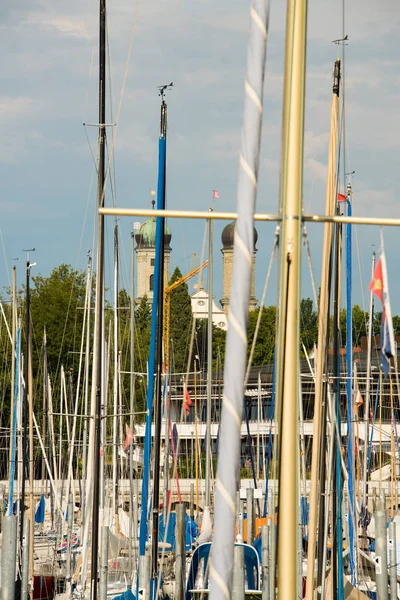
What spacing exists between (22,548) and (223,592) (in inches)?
510

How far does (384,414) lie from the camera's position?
5322cm

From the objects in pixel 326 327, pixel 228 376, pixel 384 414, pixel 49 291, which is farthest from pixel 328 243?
pixel 49 291

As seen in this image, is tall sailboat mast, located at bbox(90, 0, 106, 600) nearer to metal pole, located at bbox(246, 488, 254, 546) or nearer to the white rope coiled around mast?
the white rope coiled around mast

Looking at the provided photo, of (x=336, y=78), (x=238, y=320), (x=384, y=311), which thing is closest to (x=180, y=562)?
(x=336, y=78)

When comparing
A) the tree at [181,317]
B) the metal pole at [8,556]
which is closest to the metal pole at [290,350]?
the metal pole at [8,556]

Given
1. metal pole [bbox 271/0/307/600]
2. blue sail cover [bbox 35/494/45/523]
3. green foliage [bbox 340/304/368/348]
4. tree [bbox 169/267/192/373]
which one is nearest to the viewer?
metal pole [bbox 271/0/307/600]

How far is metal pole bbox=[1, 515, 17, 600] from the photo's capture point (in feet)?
42.9

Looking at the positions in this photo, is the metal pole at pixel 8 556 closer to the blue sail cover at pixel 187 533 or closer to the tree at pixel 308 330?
the tree at pixel 308 330

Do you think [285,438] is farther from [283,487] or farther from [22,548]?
[22,548]

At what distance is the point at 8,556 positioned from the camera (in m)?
13.1

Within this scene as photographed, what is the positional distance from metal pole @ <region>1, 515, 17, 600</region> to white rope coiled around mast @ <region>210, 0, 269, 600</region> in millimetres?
8317

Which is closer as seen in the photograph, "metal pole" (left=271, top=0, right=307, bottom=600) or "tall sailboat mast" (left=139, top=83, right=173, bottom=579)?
"metal pole" (left=271, top=0, right=307, bottom=600)

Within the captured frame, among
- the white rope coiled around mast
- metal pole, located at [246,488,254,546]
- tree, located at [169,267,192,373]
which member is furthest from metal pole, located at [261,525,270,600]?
tree, located at [169,267,192,373]

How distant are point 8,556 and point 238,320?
896cm
